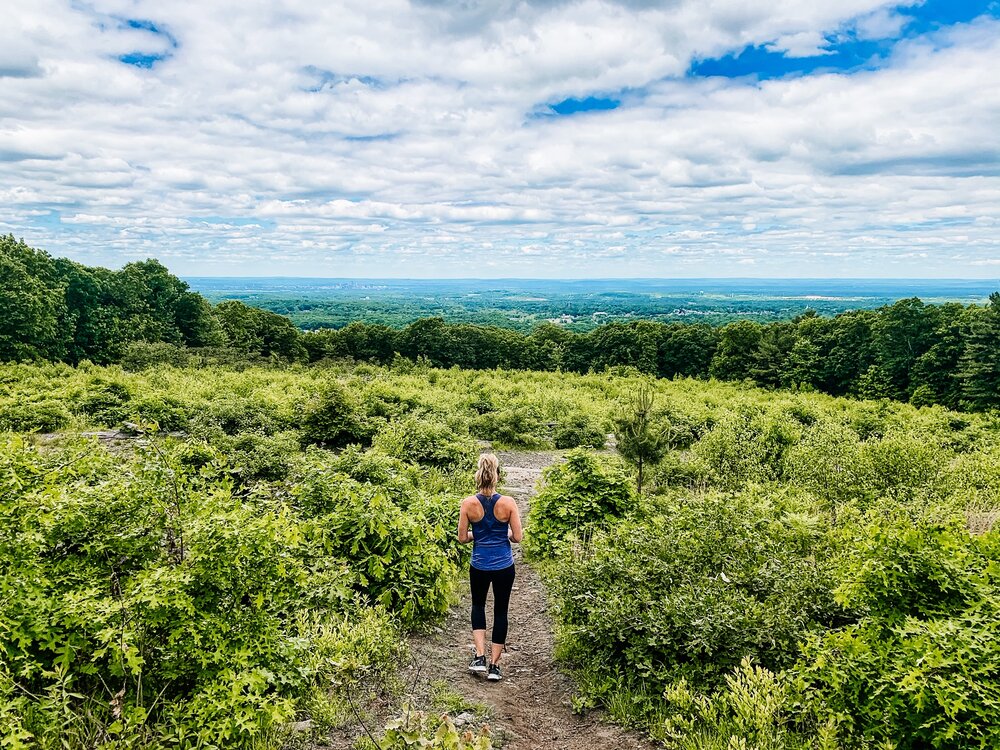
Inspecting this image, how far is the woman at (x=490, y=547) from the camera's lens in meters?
5.87

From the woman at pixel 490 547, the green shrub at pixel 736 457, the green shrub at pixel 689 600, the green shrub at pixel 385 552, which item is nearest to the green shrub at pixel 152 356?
the green shrub at pixel 736 457

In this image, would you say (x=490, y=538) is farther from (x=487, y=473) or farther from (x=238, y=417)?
(x=238, y=417)

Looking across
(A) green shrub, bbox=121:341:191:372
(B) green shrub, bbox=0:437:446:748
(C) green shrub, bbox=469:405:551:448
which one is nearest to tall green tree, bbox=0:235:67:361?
(A) green shrub, bbox=121:341:191:372

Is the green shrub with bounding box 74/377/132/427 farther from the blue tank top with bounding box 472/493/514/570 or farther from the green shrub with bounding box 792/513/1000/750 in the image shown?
the green shrub with bounding box 792/513/1000/750

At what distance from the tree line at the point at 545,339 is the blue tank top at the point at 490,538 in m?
43.3

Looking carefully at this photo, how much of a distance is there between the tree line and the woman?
4326 cm

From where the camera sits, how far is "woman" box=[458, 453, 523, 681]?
5.87 m

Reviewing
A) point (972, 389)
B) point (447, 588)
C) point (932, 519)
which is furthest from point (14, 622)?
point (972, 389)

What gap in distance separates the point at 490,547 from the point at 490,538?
0.10m

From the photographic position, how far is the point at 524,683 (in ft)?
19.7

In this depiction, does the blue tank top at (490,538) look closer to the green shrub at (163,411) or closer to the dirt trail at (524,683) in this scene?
the dirt trail at (524,683)

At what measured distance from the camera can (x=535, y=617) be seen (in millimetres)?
7680

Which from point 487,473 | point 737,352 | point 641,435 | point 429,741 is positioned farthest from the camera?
point 737,352

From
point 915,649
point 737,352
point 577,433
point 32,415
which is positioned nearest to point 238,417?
point 32,415
